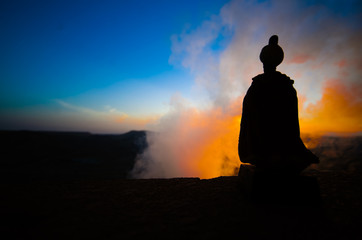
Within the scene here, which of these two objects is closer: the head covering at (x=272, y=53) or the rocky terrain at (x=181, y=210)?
the rocky terrain at (x=181, y=210)

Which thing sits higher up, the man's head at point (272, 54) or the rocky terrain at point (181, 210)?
the man's head at point (272, 54)

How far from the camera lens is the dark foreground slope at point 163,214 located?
1.71 meters

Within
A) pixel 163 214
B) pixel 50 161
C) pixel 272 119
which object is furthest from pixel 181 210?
pixel 50 161

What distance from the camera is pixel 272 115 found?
2.70 meters

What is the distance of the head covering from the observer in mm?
2676

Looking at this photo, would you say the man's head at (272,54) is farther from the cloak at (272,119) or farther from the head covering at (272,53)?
the cloak at (272,119)

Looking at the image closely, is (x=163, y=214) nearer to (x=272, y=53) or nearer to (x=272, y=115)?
(x=272, y=115)

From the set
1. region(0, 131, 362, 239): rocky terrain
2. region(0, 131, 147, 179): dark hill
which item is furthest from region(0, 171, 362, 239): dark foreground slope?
region(0, 131, 147, 179): dark hill

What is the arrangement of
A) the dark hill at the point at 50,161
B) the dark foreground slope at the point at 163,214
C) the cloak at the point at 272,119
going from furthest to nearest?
the dark hill at the point at 50,161 → the cloak at the point at 272,119 → the dark foreground slope at the point at 163,214

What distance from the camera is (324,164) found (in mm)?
34312

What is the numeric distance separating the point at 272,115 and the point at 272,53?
111 cm

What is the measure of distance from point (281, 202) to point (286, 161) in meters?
0.67

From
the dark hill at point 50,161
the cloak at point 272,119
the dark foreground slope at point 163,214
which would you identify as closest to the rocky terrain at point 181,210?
the dark foreground slope at point 163,214

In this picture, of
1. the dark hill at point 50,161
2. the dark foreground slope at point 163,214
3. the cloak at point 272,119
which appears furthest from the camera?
the dark hill at point 50,161
